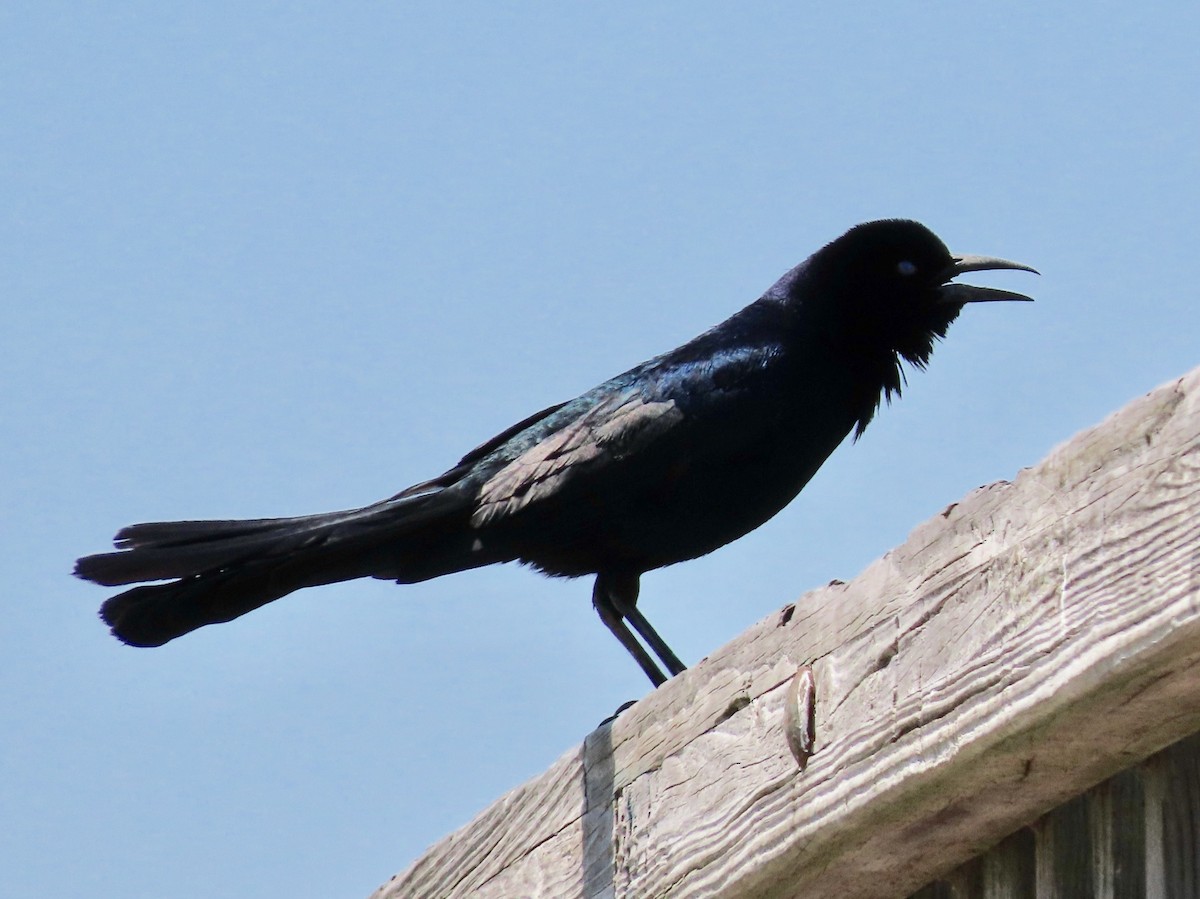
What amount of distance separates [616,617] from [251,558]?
119cm

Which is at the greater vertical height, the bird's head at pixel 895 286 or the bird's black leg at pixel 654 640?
the bird's head at pixel 895 286

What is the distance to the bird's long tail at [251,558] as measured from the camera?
392 centimetres

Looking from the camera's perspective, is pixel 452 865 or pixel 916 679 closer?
pixel 916 679

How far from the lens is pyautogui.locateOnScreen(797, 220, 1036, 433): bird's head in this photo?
16.5 feet

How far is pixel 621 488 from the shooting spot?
174 inches

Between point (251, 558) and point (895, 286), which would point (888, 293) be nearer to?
point (895, 286)

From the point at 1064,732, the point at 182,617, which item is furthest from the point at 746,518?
the point at 1064,732

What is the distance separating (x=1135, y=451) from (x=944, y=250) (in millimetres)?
3409

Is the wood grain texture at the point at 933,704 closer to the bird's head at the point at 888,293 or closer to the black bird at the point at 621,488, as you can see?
the black bird at the point at 621,488

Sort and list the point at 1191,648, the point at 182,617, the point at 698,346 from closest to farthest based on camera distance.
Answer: the point at 1191,648 < the point at 182,617 < the point at 698,346

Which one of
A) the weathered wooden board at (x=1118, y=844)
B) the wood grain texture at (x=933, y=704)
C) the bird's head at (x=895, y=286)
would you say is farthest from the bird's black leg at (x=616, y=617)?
the weathered wooden board at (x=1118, y=844)

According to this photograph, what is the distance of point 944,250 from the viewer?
530 centimetres

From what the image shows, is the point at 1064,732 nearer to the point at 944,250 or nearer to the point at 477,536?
the point at 477,536

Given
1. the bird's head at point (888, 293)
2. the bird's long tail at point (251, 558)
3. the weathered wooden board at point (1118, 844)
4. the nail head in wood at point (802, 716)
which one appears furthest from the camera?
the bird's head at point (888, 293)
